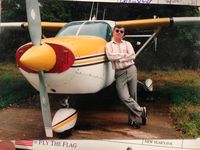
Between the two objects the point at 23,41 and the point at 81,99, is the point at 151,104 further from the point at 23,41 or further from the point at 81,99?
the point at 23,41

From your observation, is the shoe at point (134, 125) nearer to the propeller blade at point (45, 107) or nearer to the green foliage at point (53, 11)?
the propeller blade at point (45, 107)

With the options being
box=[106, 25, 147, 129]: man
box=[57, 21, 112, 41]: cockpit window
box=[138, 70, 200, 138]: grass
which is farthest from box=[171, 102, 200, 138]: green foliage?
box=[57, 21, 112, 41]: cockpit window

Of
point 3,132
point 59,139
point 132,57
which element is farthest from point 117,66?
point 3,132

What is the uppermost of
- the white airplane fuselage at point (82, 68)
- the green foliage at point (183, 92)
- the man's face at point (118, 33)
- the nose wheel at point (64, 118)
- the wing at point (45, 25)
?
the wing at point (45, 25)

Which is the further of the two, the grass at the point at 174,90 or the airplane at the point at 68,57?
the grass at the point at 174,90

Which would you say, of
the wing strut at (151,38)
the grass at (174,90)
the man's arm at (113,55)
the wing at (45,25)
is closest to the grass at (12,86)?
the grass at (174,90)

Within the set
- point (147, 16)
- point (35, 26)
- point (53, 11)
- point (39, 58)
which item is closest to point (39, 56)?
point (39, 58)

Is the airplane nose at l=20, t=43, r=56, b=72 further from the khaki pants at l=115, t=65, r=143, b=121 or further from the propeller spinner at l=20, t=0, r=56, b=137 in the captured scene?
the khaki pants at l=115, t=65, r=143, b=121

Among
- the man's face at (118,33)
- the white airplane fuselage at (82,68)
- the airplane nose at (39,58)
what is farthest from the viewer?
the man's face at (118,33)
